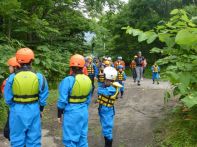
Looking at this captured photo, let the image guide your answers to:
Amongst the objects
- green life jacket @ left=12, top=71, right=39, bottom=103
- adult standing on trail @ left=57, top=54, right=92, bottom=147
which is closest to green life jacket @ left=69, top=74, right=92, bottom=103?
adult standing on trail @ left=57, top=54, right=92, bottom=147

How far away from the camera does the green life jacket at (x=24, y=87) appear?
19.1ft

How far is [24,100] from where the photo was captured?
5.85 meters

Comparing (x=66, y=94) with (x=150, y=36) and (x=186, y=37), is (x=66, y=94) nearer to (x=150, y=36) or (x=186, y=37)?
(x=150, y=36)

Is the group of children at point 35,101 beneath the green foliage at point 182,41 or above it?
beneath

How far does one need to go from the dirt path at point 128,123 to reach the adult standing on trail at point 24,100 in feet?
5.95

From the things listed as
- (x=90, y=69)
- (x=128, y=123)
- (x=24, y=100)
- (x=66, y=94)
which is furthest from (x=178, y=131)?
(x=90, y=69)

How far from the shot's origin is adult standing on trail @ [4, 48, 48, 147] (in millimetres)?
5848

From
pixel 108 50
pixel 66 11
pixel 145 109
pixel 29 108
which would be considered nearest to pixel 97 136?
pixel 29 108

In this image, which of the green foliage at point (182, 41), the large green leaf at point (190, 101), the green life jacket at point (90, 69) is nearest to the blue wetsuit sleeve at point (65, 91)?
the green foliage at point (182, 41)

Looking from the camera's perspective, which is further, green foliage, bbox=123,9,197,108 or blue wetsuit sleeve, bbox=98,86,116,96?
blue wetsuit sleeve, bbox=98,86,116,96

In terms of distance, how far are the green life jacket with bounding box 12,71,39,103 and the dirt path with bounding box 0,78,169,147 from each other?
7.35 ft

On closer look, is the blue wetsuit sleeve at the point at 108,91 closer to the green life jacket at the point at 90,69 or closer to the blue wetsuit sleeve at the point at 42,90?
the blue wetsuit sleeve at the point at 42,90

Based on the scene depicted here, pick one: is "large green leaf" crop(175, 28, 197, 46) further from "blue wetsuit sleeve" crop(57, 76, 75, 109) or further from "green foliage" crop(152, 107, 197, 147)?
"green foliage" crop(152, 107, 197, 147)

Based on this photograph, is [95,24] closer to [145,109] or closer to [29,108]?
[145,109]
